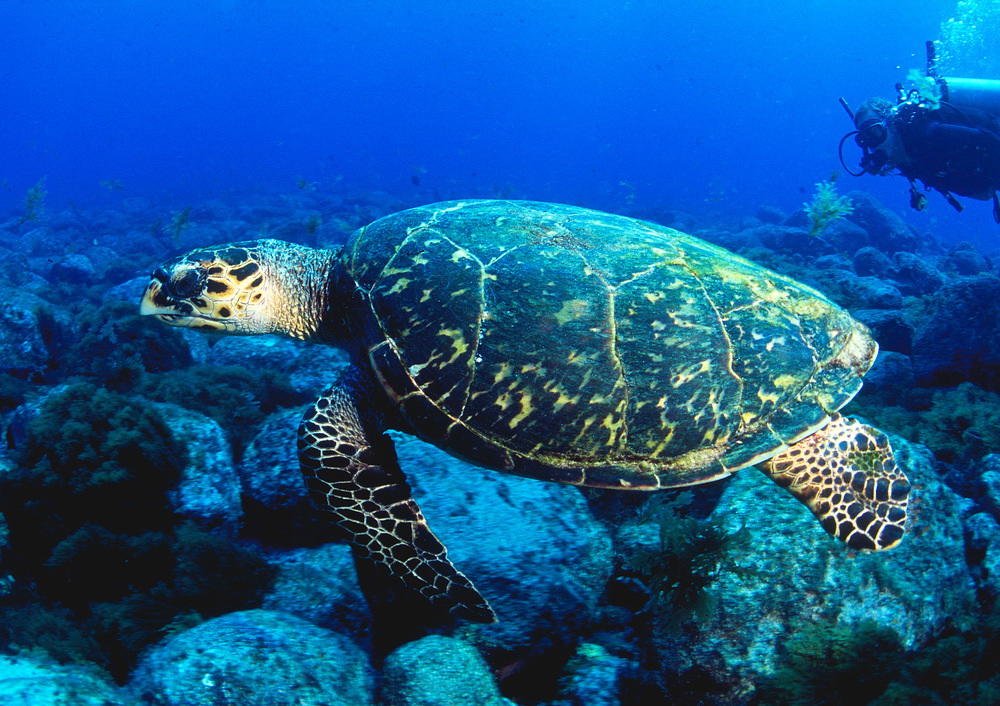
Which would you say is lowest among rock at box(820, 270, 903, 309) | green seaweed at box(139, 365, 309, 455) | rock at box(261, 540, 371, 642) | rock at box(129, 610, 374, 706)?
→ rock at box(129, 610, 374, 706)

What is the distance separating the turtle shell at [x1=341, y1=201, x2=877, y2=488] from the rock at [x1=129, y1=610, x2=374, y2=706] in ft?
3.71

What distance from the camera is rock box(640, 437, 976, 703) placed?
2.27 m

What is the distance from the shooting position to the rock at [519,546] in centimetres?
256

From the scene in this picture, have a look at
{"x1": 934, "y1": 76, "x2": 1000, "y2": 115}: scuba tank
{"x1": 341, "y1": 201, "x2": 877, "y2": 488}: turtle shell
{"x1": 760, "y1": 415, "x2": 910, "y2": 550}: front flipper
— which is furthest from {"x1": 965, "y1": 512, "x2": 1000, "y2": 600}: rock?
{"x1": 934, "y1": 76, "x2": 1000, "y2": 115}: scuba tank

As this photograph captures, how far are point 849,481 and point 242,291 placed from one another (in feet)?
12.6

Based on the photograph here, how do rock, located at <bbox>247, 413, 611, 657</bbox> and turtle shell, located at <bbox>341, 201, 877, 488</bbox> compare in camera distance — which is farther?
rock, located at <bbox>247, 413, 611, 657</bbox>

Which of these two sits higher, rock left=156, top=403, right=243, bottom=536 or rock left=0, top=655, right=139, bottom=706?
rock left=156, top=403, right=243, bottom=536

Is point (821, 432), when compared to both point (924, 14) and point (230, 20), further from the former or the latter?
point (230, 20)

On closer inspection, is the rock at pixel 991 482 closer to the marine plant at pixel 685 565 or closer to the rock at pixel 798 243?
the marine plant at pixel 685 565

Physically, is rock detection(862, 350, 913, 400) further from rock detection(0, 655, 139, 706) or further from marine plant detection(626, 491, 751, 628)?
rock detection(0, 655, 139, 706)

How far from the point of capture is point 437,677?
2160 millimetres

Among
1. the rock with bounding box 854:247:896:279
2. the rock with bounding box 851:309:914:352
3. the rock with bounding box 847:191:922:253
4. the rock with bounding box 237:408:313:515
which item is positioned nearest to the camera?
the rock with bounding box 237:408:313:515

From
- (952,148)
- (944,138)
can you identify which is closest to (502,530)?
(944,138)

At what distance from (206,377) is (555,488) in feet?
11.7
